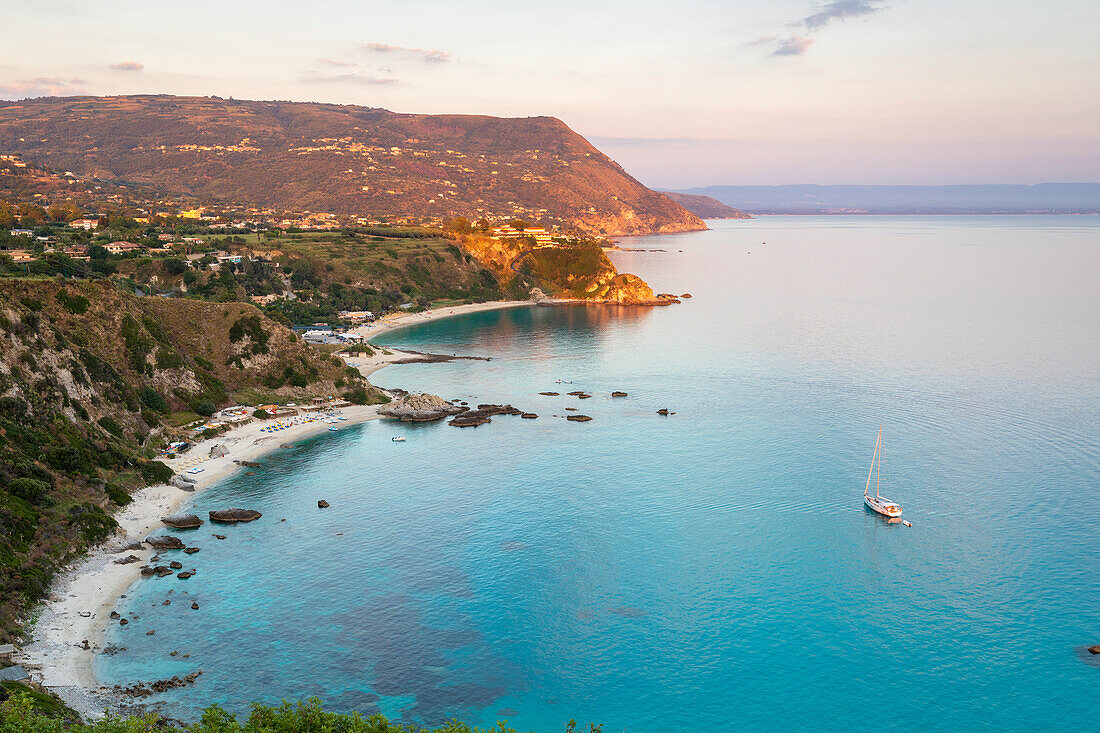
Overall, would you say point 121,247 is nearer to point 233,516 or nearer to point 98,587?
point 233,516

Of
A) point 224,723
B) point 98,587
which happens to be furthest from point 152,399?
point 224,723

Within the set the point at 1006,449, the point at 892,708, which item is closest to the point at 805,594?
the point at 892,708

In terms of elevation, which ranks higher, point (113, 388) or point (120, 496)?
point (113, 388)

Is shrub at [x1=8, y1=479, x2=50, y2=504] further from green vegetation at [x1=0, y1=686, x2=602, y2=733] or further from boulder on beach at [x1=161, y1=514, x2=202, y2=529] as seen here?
green vegetation at [x1=0, y1=686, x2=602, y2=733]

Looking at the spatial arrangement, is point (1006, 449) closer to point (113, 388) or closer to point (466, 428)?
point (466, 428)

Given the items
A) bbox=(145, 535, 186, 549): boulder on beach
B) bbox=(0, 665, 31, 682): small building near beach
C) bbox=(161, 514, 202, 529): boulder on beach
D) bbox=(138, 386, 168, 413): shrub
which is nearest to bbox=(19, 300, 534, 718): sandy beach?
bbox=(161, 514, 202, 529): boulder on beach

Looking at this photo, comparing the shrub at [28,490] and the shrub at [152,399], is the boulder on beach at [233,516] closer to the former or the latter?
the shrub at [28,490]

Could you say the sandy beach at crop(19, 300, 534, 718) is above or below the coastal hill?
below
